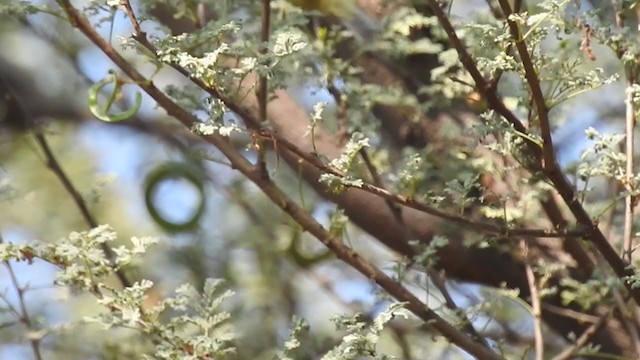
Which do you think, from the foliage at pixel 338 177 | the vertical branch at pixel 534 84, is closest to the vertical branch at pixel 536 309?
the foliage at pixel 338 177

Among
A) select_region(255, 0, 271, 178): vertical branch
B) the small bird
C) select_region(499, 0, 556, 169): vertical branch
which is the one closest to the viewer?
select_region(499, 0, 556, 169): vertical branch

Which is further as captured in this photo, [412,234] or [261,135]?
[412,234]

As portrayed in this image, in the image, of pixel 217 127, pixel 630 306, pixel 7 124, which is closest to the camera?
pixel 217 127

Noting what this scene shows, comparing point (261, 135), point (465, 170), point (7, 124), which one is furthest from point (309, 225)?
point (7, 124)

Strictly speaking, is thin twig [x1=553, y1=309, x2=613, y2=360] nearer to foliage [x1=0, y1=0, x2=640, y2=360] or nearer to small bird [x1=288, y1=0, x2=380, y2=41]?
foliage [x1=0, y1=0, x2=640, y2=360]

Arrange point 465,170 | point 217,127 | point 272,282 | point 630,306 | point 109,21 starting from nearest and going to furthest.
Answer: point 217,127, point 109,21, point 630,306, point 465,170, point 272,282

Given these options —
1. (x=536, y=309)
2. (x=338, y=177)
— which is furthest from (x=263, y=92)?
(x=536, y=309)

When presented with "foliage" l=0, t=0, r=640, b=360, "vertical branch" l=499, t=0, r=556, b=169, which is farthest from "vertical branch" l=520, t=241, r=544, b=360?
"vertical branch" l=499, t=0, r=556, b=169

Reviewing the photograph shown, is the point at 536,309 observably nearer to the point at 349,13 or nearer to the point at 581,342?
the point at 581,342

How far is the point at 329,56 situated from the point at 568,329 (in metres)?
0.40

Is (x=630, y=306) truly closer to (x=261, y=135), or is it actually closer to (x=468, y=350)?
(x=468, y=350)

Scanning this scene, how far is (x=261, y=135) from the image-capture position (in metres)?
0.69

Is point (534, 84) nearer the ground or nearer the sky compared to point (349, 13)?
nearer the ground

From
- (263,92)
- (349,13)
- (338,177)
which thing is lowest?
(338,177)
